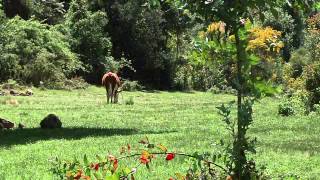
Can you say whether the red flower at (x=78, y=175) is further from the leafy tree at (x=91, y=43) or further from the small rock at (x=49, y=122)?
the leafy tree at (x=91, y=43)

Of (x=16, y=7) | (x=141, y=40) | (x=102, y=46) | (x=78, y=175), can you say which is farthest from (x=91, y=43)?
(x=78, y=175)

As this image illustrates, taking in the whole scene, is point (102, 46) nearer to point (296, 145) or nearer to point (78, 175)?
point (296, 145)

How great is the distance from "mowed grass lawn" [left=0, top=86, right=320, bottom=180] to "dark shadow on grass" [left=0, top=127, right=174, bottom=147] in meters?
0.02

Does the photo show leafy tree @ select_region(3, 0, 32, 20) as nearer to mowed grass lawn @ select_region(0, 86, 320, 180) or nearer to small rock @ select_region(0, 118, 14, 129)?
mowed grass lawn @ select_region(0, 86, 320, 180)

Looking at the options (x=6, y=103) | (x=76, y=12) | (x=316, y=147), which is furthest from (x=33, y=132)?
(x=76, y=12)

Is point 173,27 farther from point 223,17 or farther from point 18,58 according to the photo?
point 223,17

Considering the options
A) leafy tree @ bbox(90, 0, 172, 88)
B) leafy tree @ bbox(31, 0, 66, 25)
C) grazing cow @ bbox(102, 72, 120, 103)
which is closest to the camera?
grazing cow @ bbox(102, 72, 120, 103)

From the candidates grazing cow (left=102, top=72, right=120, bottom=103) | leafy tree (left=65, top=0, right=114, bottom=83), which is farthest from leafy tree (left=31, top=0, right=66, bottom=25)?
grazing cow (left=102, top=72, right=120, bottom=103)

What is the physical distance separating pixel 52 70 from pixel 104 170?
3149 cm

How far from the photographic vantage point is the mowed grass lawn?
9.66m

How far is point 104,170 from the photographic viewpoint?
191 inches

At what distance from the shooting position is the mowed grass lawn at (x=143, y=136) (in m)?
9.66

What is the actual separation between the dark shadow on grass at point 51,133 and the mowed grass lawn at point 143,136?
0.07ft

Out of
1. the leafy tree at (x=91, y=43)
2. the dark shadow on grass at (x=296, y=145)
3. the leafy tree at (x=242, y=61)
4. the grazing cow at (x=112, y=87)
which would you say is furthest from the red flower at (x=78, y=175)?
the leafy tree at (x=91, y=43)
